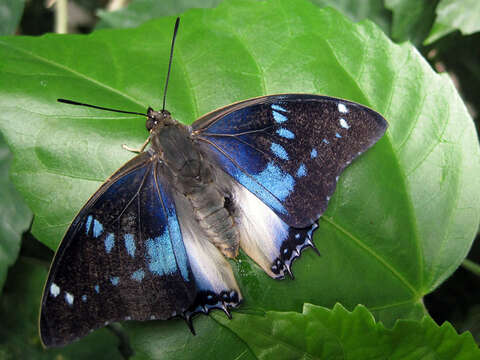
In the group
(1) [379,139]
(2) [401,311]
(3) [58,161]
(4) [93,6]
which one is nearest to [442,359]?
(2) [401,311]

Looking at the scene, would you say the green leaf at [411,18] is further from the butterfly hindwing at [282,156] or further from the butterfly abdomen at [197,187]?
the butterfly abdomen at [197,187]

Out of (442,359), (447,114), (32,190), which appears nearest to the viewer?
(442,359)

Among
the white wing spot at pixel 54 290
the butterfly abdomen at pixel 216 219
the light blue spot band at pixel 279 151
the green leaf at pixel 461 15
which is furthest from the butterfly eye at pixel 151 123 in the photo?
the green leaf at pixel 461 15

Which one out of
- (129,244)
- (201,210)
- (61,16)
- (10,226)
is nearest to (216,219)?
(201,210)

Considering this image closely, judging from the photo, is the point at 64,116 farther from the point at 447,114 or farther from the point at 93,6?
the point at 93,6

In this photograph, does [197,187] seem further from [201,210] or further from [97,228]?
[97,228]

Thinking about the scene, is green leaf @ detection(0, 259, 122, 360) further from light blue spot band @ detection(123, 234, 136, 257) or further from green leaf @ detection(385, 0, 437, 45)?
green leaf @ detection(385, 0, 437, 45)
